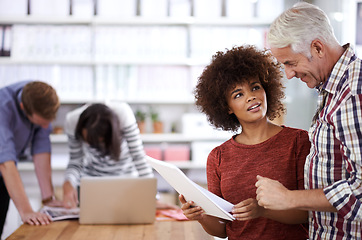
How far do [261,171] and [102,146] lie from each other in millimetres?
1303

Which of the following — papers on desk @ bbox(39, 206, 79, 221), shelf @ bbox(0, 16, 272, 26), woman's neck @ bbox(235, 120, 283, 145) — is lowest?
papers on desk @ bbox(39, 206, 79, 221)

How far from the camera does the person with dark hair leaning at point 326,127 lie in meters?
1.11

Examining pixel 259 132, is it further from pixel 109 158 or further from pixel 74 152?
pixel 74 152

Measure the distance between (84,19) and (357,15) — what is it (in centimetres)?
237

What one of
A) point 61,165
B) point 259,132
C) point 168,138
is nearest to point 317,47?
point 259,132

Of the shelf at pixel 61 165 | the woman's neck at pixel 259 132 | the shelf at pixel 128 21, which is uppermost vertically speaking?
the shelf at pixel 128 21

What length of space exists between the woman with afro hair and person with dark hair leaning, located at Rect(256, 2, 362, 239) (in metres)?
0.13

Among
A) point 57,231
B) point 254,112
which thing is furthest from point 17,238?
point 254,112

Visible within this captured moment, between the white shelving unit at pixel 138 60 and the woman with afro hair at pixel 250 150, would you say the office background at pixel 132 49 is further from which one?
the woman with afro hair at pixel 250 150

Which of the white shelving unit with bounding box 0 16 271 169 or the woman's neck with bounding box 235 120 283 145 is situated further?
the white shelving unit with bounding box 0 16 271 169

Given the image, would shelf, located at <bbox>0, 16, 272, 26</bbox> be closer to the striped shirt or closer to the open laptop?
the striped shirt

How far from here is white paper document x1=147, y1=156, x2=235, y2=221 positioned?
1.28m

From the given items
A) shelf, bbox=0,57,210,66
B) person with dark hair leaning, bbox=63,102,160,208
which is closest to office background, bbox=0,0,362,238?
shelf, bbox=0,57,210,66

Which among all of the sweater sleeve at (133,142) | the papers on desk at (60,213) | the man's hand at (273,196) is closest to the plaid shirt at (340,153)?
the man's hand at (273,196)
